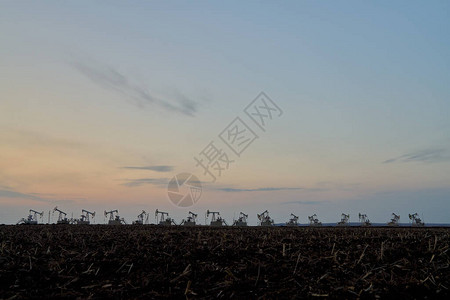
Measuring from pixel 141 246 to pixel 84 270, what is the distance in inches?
221

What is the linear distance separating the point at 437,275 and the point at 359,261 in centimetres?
294

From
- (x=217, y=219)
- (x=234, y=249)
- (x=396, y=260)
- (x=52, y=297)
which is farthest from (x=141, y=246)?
(x=217, y=219)

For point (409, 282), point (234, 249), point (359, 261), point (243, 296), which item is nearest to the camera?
point (243, 296)

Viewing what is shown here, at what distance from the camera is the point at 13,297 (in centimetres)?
1166

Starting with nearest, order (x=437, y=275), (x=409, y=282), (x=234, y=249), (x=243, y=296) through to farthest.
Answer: (x=243, y=296) < (x=409, y=282) < (x=437, y=275) < (x=234, y=249)

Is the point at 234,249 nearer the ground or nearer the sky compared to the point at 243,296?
nearer the sky

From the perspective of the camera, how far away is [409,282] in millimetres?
13797

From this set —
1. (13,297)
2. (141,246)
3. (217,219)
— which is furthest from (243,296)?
(217,219)

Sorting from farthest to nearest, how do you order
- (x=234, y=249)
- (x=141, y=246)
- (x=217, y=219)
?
(x=217, y=219), (x=141, y=246), (x=234, y=249)

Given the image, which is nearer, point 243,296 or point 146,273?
point 243,296

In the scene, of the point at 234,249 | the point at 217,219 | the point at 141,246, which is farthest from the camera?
the point at 217,219

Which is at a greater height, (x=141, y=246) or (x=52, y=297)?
(x=141, y=246)

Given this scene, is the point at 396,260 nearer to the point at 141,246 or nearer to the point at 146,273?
the point at 146,273

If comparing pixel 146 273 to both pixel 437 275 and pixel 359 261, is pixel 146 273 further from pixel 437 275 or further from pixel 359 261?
pixel 437 275
